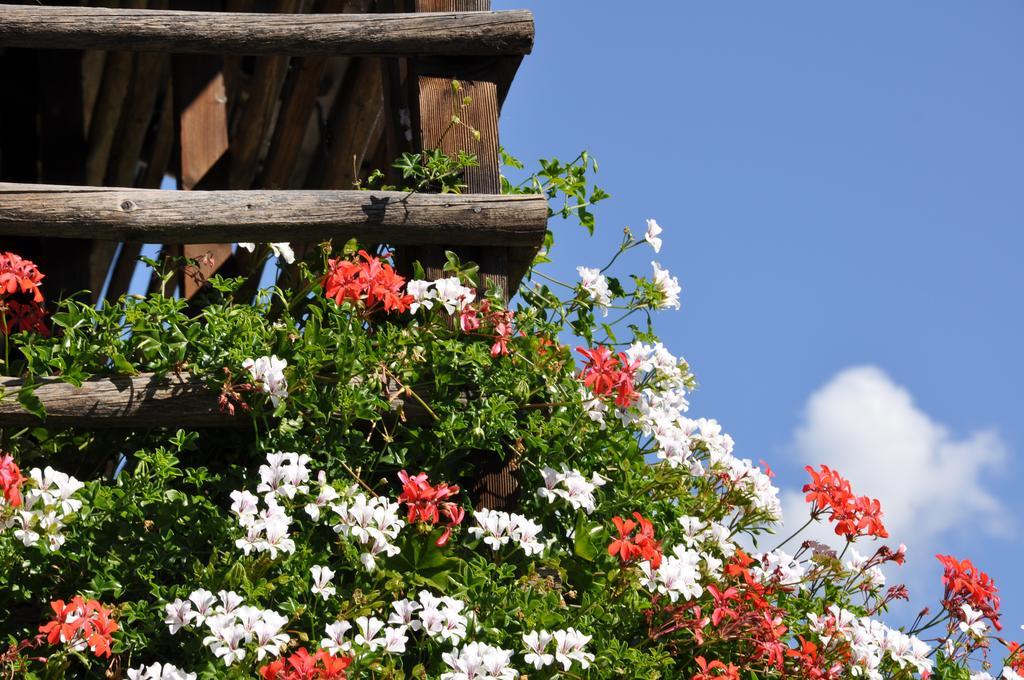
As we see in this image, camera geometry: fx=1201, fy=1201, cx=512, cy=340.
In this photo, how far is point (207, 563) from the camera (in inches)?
109

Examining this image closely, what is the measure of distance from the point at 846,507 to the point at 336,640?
5.05ft

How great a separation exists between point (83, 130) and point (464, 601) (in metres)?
A: 3.73

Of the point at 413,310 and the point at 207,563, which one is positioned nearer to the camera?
the point at 207,563

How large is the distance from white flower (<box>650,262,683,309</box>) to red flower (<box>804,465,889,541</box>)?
62 cm

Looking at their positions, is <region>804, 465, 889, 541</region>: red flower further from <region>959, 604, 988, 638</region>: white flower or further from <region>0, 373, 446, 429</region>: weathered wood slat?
<region>0, 373, 446, 429</region>: weathered wood slat

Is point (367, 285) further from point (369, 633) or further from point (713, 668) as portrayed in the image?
point (713, 668)

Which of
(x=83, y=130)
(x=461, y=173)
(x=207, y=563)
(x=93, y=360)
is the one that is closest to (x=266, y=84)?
(x=83, y=130)

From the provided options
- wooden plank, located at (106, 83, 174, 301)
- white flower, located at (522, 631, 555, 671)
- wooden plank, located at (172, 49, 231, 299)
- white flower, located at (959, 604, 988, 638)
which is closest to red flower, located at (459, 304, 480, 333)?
white flower, located at (522, 631, 555, 671)

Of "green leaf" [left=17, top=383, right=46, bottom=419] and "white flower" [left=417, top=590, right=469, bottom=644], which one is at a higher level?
"green leaf" [left=17, top=383, right=46, bottom=419]

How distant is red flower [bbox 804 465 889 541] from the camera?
3.36m

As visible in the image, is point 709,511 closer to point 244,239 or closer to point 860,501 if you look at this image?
point 860,501

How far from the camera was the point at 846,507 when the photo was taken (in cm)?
336

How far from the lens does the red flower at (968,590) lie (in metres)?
3.33

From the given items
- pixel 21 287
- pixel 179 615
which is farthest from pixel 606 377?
pixel 21 287
